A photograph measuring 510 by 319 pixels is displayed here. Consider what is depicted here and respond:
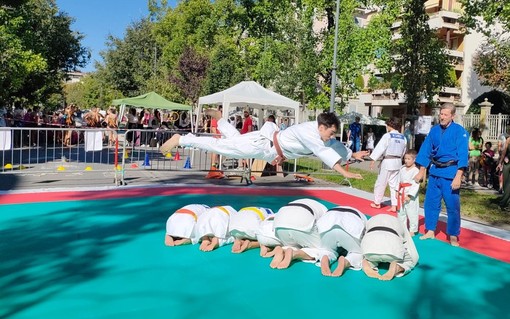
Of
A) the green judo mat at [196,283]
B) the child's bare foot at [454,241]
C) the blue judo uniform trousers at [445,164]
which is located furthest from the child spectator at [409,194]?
the child's bare foot at [454,241]

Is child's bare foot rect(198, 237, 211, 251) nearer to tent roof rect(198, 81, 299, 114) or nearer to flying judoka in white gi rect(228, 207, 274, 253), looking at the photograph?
flying judoka in white gi rect(228, 207, 274, 253)

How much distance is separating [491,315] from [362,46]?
21.2 m

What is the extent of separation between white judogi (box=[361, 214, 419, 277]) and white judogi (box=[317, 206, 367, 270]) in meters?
0.11

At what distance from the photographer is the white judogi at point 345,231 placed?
530cm

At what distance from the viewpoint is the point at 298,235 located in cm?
555

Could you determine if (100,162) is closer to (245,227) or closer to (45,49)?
(245,227)

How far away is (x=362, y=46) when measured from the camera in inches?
940

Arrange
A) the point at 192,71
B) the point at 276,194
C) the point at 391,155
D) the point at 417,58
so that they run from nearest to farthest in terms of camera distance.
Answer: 1. the point at 391,155
2. the point at 276,194
3. the point at 417,58
4. the point at 192,71

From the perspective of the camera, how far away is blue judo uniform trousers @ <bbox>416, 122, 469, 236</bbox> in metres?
6.66

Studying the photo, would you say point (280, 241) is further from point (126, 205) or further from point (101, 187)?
point (101, 187)

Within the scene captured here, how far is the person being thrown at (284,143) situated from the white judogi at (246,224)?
1.03m

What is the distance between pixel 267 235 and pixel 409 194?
9.15 ft

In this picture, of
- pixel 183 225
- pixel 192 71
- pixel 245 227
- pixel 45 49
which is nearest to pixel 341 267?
pixel 245 227

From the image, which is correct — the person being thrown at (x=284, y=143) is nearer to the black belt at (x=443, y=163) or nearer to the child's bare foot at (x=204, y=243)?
the black belt at (x=443, y=163)
